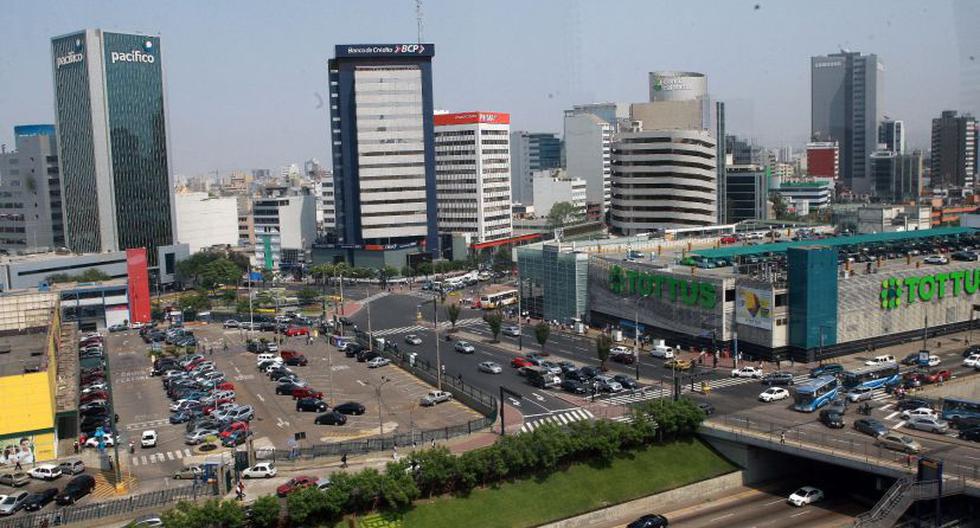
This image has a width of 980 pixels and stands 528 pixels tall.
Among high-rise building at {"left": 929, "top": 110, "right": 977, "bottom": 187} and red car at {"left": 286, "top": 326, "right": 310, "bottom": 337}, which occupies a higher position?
high-rise building at {"left": 929, "top": 110, "right": 977, "bottom": 187}

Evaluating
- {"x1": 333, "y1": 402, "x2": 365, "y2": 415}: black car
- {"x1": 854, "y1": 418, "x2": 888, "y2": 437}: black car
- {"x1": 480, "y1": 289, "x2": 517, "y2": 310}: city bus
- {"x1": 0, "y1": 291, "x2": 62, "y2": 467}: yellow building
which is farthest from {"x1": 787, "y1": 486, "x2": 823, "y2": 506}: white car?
{"x1": 480, "y1": 289, "x2": 517, "y2": 310}: city bus

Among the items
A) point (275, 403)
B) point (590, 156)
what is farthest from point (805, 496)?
point (590, 156)

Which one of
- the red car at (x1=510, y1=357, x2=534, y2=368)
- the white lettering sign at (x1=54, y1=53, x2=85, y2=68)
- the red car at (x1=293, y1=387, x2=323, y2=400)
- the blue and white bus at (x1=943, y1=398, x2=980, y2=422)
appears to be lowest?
the red car at (x1=293, y1=387, x2=323, y2=400)

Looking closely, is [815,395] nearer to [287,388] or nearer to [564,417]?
[564,417]

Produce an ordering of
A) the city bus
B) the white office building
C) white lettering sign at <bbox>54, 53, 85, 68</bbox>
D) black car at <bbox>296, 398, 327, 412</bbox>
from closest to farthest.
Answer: black car at <bbox>296, 398, 327, 412</bbox> → the city bus → white lettering sign at <bbox>54, 53, 85, 68</bbox> → the white office building

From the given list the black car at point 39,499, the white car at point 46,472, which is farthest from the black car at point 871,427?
the white car at point 46,472

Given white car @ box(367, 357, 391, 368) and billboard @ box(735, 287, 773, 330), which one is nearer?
billboard @ box(735, 287, 773, 330)

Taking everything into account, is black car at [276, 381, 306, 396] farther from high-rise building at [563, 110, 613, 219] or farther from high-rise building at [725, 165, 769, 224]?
high-rise building at [563, 110, 613, 219]
